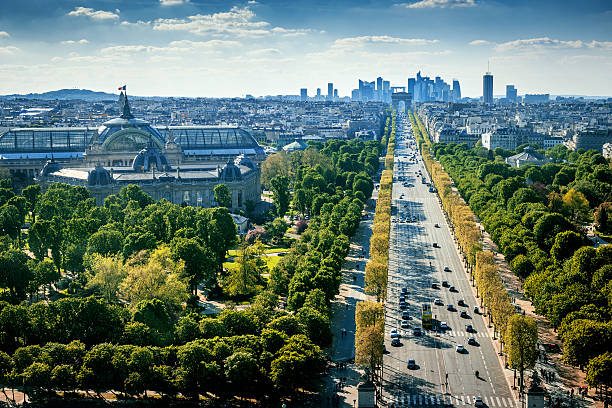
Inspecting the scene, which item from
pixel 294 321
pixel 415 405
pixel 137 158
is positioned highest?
pixel 137 158

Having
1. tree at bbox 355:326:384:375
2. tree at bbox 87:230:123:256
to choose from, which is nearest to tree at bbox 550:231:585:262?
tree at bbox 355:326:384:375

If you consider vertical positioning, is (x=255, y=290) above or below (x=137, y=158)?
below

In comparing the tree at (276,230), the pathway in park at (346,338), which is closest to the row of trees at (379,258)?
the pathway in park at (346,338)

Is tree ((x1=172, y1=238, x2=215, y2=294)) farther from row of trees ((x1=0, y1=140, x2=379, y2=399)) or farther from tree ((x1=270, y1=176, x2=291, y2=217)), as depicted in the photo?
tree ((x1=270, y1=176, x2=291, y2=217))

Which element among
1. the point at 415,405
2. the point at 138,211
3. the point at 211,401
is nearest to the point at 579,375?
→ the point at 415,405

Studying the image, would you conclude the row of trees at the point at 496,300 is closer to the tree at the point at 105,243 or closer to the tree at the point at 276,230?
the tree at the point at 276,230

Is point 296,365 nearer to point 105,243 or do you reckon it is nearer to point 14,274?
point 14,274

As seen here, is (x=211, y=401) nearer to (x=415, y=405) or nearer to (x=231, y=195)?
(x=415, y=405)
